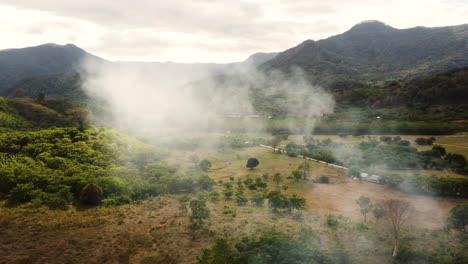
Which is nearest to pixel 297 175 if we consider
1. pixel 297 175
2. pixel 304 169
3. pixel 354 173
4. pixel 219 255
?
pixel 297 175

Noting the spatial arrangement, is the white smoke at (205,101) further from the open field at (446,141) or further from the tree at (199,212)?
the tree at (199,212)

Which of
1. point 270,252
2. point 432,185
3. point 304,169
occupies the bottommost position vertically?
point 304,169

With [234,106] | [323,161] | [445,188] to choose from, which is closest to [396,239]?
[445,188]

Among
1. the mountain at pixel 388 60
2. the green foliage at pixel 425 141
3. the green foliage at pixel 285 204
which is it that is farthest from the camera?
the mountain at pixel 388 60

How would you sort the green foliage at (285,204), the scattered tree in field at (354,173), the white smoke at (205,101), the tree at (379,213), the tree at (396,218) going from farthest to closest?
the white smoke at (205,101)
the scattered tree in field at (354,173)
the green foliage at (285,204)
the tree at (379,213)
the tree at (396,218)

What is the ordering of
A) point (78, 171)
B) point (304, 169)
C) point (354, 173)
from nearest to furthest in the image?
point (78, 171) → point (354, 173) → point (304, 169)

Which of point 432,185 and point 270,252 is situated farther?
point 432,185

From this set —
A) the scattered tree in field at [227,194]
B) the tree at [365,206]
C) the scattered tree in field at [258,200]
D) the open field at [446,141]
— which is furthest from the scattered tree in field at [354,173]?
the open field at [446,141]

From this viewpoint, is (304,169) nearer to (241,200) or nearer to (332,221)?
(241,200)

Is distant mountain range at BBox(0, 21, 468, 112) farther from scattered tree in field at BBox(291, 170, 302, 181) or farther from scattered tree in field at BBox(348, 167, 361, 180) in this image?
scattered tree in field at BBox(348, 167, 361, 180)
